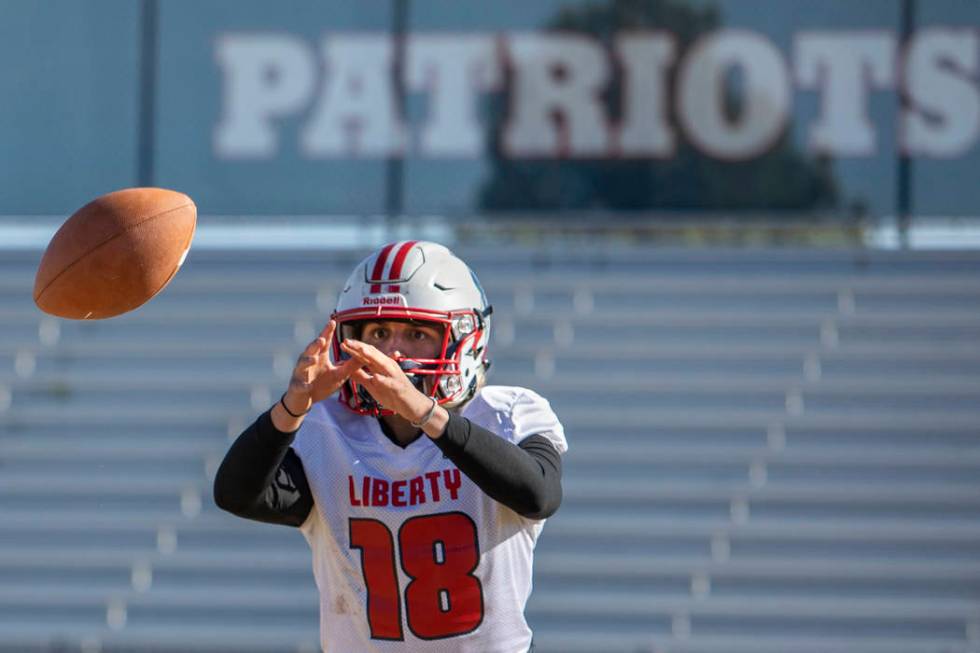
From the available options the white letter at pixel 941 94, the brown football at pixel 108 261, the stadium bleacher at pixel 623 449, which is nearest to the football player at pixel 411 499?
the brown football at pixel 108 261

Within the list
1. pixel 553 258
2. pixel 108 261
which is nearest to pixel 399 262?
pixel 108 261

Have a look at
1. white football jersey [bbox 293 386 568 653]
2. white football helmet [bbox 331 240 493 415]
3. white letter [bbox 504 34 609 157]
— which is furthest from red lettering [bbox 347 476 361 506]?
white letter [bbox 504 34 609 157]

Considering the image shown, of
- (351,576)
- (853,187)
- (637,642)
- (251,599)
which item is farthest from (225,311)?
(351,576)

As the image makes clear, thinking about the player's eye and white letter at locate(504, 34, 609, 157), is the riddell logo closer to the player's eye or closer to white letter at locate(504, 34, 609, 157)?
the player's eye

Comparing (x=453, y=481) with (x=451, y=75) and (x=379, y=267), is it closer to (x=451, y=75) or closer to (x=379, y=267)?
(x=379, y=267)

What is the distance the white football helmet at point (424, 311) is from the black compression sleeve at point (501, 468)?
19 cm

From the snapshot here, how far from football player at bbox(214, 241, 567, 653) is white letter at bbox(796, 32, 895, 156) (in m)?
3.92

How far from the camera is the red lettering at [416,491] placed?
105 inches

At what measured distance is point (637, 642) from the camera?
18.6ft

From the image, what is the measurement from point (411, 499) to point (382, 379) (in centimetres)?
40

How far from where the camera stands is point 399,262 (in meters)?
2.74

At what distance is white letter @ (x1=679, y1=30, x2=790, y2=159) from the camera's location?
6363mm

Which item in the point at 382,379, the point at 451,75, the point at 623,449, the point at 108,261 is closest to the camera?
the point at 382,379

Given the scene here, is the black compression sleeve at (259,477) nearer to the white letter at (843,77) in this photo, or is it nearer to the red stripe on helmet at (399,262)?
the red stripe on helmet at (399,262)
